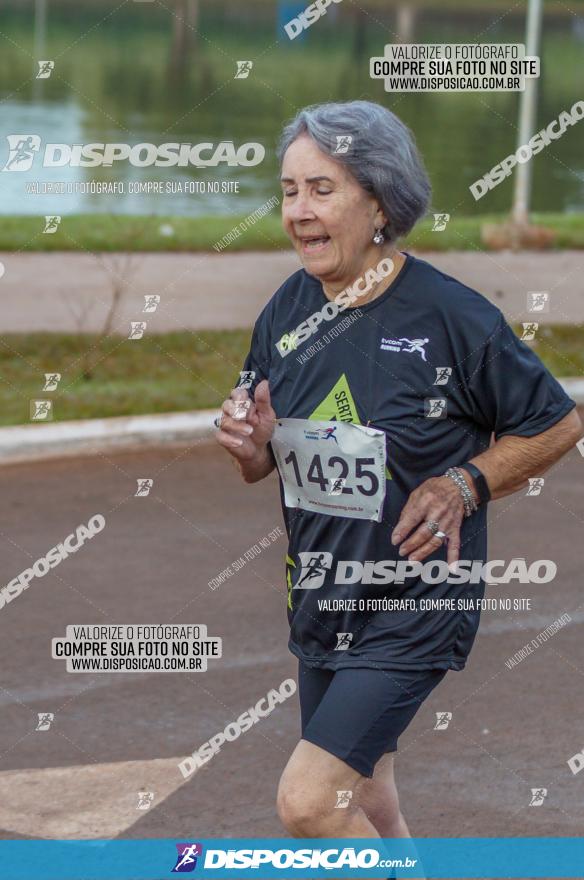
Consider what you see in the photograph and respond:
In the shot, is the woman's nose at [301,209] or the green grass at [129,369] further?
the green grass at [129,369]

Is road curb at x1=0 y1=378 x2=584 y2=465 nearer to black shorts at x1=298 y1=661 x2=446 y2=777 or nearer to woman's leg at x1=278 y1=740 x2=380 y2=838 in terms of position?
black shorts at x1=298 y1=661 x2=446 y2=777

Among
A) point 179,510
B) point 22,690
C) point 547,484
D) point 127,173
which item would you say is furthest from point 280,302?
point 127,173

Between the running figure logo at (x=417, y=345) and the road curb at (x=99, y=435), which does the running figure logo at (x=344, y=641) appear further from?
the road curb at (x=99, y=435)

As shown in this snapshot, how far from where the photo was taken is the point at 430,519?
4.01 meters

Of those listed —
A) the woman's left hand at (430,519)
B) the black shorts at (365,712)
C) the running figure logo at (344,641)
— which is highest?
the woman's left hand at (430,519)

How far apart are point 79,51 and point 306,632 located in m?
43.1

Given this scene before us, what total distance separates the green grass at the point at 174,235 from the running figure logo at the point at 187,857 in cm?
1045

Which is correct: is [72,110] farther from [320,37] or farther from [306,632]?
[320,37]

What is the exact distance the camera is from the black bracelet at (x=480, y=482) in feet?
13.5

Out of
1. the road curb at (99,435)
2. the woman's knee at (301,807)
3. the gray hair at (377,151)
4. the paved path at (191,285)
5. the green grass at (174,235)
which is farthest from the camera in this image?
the green grass at (174,235)

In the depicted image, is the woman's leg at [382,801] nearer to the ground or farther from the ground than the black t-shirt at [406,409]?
nearer to the ground

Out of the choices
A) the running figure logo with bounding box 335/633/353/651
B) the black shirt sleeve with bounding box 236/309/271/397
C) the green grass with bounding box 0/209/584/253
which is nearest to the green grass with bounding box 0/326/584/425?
the green grass with bounding box 0/209/584/253

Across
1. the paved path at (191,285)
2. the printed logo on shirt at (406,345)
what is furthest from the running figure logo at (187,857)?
the paved path at (191,285)

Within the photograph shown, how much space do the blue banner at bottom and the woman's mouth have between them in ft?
6.00
